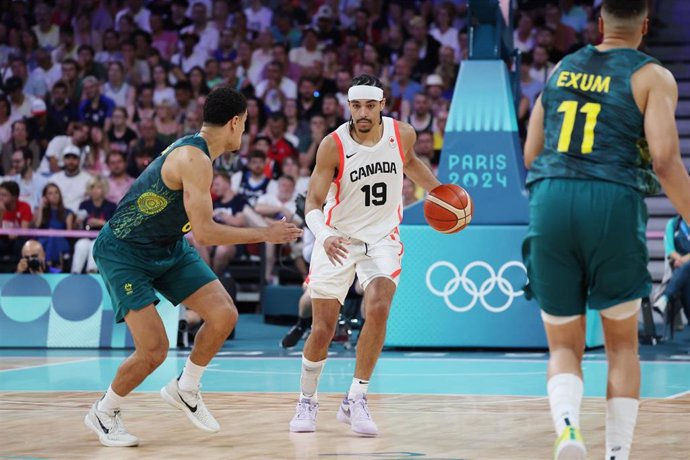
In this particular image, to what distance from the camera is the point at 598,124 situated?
15.0 ft

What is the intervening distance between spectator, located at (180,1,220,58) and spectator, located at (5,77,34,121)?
2.41 metres

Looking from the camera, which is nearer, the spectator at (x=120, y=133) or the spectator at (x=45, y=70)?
the spectator at (x=120, y=133)

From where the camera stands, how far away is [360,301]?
12.8m

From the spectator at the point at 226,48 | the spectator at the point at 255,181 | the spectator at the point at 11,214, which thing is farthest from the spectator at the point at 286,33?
the spectator at the point at 11,214

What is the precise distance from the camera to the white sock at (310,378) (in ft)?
22.6

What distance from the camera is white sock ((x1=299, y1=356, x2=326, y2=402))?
6895 millimetres

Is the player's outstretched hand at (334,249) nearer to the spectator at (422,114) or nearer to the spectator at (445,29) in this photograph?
the spectator at (422,114)

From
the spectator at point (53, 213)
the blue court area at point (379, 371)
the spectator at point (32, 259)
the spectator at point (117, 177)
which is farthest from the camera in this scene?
the spectator at point (117, 177)

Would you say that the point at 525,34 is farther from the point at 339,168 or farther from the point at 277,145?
the point at 339,168

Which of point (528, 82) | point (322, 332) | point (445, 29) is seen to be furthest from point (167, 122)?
point (322, 332)

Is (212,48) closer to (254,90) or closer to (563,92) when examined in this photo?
(254,90)

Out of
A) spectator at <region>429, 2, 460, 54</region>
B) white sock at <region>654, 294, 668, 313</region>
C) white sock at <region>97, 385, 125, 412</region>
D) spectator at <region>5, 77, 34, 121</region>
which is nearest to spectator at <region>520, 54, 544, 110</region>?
spectator at <region>429, 2, 460, 54</region>

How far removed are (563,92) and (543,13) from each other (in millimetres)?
12532

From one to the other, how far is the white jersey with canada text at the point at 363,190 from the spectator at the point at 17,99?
439 inches
